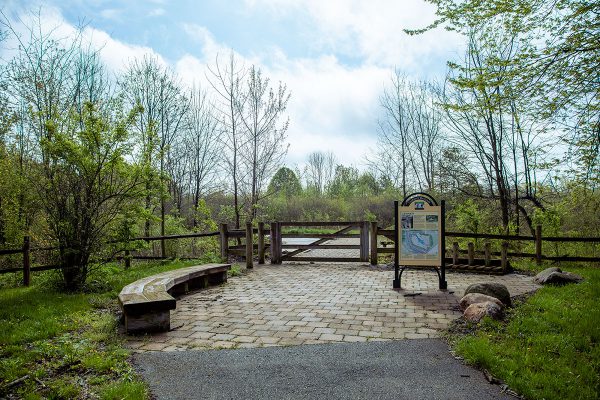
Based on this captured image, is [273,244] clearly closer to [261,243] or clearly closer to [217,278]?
[261,243]

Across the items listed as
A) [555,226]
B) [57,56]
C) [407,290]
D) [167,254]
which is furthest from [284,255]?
[57,56]

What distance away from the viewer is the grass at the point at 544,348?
10.3 feet

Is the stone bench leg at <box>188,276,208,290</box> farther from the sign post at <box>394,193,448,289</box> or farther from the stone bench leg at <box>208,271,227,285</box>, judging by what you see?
the sign post at <box>394,193,448,289</box>

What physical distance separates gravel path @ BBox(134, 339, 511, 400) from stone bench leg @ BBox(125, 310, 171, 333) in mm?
808

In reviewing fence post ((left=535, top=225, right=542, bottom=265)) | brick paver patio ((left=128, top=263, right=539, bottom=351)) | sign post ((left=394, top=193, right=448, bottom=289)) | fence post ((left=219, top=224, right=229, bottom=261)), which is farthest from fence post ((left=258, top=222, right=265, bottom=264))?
fence post ((left=535, top=225, right=542, bottom=265))

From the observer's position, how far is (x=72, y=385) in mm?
3209

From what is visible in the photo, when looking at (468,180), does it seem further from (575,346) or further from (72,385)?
(72,385)

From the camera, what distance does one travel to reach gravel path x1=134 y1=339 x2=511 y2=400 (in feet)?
10.2

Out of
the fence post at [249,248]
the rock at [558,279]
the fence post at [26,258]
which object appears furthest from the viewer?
Result: the fence post at [249,248]

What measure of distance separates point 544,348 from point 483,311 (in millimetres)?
1123

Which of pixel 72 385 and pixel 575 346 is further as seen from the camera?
pixel 575 346

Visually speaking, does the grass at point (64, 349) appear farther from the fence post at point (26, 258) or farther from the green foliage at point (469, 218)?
the green foliage at point (469, 218)

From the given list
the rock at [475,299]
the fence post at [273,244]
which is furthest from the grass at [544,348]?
the fence post at [273,244]

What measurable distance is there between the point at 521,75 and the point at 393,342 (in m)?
4.64
